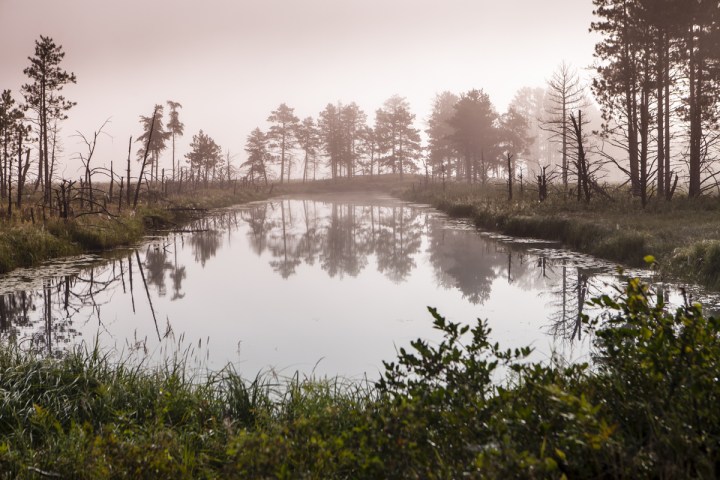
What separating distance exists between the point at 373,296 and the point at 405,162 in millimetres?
62038

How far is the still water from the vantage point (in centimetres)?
700

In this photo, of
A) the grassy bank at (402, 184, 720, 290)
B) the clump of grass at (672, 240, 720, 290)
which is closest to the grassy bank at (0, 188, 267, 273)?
the grassy bank at (402, 184, 720, 290)

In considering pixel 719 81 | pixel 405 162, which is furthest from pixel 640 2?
pixel 405 162

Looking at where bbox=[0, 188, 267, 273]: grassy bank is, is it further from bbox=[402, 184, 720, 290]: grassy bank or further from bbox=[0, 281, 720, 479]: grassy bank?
bbox=[402, 184, 720, 290]: grassy bank

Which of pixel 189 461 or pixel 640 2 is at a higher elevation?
pixel 640 2

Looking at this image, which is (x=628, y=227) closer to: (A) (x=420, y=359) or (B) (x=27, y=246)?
(A) (x=420, y=359)

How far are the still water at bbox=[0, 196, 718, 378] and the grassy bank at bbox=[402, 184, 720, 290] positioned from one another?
0.74m

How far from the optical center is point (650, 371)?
3.03m

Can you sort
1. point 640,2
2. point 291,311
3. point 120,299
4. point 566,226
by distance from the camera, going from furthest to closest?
point 640,2 < point 566,226 < point 120,299 < point 291,311

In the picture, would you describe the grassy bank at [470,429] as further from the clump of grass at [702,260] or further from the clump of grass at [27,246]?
the clump of grass at [27,246]

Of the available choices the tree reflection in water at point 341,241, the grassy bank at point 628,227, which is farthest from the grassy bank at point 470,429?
the tree reflection in water at point 341,241

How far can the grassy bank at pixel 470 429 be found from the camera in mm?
2434

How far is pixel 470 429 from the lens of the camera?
112 inches

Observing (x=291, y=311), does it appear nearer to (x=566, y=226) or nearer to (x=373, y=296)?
(x=373, y=296)
